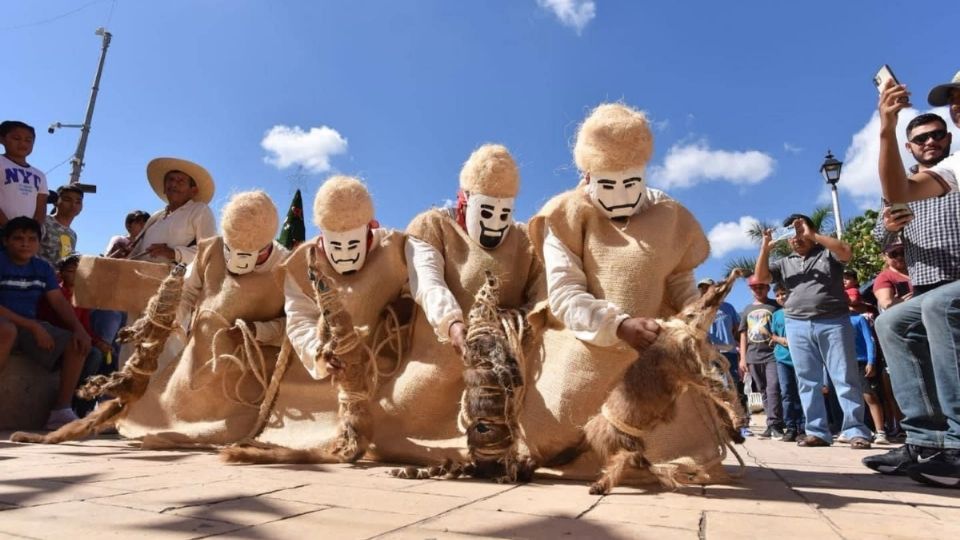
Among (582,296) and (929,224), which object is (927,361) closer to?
(929,224)

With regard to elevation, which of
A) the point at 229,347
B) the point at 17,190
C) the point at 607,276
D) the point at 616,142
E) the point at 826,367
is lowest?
the point at 826,367

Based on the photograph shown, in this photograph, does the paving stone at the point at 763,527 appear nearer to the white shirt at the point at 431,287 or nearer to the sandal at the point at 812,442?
the white shirt at the point at 431,287

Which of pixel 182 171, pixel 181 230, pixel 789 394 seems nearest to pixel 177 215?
pixel 181 230

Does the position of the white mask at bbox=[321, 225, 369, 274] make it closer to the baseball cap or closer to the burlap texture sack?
the burlap texture sack

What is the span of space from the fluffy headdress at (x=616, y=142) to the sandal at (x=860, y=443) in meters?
3.36

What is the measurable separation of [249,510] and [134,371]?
7.75 feet

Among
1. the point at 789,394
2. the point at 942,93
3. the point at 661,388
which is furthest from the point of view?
the point at 789,394

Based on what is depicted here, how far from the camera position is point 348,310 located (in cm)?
333

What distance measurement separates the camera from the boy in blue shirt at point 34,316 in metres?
4.73

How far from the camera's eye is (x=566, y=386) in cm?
263

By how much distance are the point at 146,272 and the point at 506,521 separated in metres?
3.77

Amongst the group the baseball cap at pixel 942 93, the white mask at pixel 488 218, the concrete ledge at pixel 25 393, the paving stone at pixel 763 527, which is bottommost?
the paving stone at pixel 763 527

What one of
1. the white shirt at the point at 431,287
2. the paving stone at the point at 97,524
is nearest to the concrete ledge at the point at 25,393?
the white shirt at the point at 431,287

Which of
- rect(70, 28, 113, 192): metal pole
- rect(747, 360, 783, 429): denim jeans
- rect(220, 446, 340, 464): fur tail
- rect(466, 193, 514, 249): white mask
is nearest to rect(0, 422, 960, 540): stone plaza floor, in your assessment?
rect(220, 446, 340, 464): fur tail
